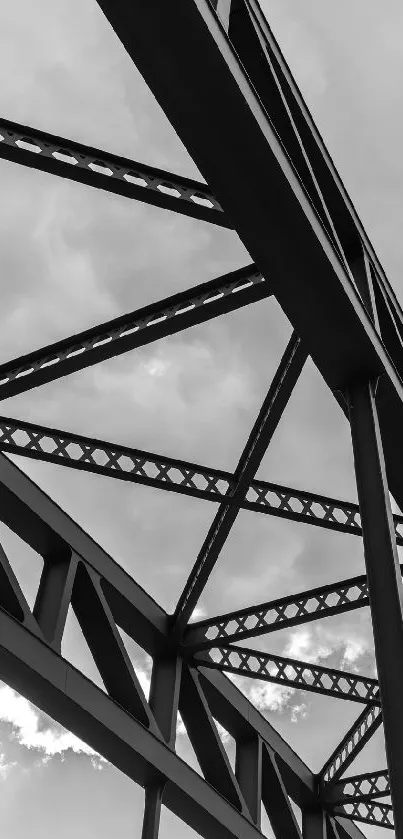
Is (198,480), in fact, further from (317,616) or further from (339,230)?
(339,230)

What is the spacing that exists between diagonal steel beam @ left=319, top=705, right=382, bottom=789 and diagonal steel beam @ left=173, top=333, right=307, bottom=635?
4.09m

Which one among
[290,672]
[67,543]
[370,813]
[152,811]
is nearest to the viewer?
[152,811]

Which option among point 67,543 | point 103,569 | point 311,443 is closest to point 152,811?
point 103,569

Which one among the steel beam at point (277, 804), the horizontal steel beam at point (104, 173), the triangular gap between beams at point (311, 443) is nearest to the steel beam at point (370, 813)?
the steel beam at point (277, 804)

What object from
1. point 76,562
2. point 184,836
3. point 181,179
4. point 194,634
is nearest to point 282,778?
point 184,836

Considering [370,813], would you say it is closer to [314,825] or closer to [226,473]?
[314,825]

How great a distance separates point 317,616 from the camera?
11477 mm

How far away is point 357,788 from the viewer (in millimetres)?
15516

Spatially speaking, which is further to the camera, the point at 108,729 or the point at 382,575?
the point at 108,729

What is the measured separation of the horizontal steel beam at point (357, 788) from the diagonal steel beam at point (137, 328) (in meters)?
8.92

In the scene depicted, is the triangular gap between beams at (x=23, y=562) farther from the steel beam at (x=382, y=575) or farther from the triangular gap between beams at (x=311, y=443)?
the steel beam at (x=382, y=575)

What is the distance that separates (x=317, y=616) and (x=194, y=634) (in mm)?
1976

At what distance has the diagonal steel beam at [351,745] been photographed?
14.9 meters

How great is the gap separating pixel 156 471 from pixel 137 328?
183 centimetres
